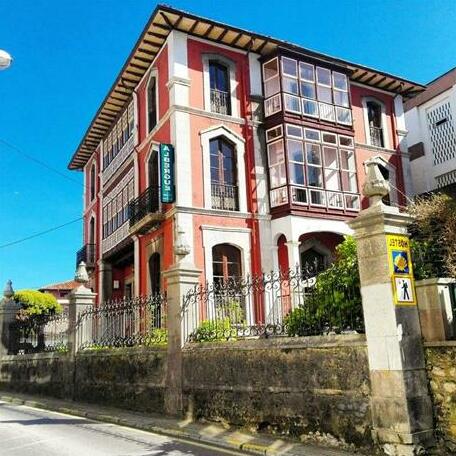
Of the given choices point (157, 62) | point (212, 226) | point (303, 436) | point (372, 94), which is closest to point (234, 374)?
point (303, 436)

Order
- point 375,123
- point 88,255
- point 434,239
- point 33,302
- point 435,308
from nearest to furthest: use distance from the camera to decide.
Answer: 1. point 435,308
2. point 434,239
3. point 33,302
4. point 375,123
5. point 88,255

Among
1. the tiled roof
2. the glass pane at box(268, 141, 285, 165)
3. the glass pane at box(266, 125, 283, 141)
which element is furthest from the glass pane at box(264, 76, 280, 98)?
the tiled roof

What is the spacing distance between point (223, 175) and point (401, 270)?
40.0 feet

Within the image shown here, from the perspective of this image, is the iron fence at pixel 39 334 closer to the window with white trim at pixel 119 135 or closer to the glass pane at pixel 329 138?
the window with white trim at pixel 119 135

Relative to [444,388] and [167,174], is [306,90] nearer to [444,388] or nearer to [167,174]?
[167,174]

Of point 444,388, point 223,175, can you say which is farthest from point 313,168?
point 444,388

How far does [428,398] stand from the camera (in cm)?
663

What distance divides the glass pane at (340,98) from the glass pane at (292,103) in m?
1.99

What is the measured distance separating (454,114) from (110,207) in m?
16.6

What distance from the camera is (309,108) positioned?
64.4ft

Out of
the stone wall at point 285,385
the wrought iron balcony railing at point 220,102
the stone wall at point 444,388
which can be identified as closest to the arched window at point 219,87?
the wrought iron balcony railing at point 220,102

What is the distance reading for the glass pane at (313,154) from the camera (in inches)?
758

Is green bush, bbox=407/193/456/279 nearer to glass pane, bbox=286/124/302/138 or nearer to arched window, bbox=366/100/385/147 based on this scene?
glass pane, bbox=286/124/302/138

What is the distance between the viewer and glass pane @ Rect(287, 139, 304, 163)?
1864 centimetres
